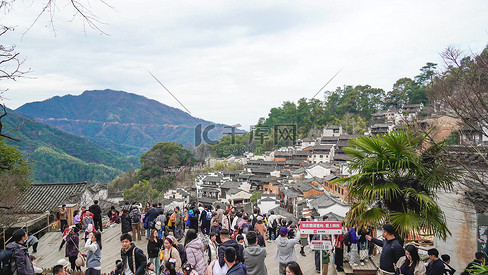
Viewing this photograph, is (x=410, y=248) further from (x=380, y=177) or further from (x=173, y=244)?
(x=173, y=244)

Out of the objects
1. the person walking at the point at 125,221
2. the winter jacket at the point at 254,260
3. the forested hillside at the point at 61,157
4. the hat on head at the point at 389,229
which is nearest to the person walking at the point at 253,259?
the winter jacket at the point at 254,260

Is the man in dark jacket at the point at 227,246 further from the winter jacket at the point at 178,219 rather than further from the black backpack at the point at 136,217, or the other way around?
the black backpack at the point at 136,217

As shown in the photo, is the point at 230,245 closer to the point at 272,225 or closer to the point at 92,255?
the point at 92,255

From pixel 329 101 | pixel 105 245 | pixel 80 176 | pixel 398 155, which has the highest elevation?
pixel 329 101

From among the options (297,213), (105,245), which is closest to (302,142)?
(297,213)

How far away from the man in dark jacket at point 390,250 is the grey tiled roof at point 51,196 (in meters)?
16.8

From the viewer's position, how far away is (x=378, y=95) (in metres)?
64.9

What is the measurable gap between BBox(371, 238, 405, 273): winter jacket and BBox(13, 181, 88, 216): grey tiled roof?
661 inches

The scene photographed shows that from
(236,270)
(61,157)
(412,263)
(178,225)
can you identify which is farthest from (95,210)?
(61,157)

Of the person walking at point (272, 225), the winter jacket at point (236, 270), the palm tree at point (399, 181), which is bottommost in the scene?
the person walking at point (272, 225)

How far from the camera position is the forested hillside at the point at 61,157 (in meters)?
77.1

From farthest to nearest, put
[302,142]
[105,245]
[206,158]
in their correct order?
[206,158]
[302,142]
[105,245]

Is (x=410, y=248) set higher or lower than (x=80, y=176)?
higher

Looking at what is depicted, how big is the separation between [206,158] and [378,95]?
45.0 meters
